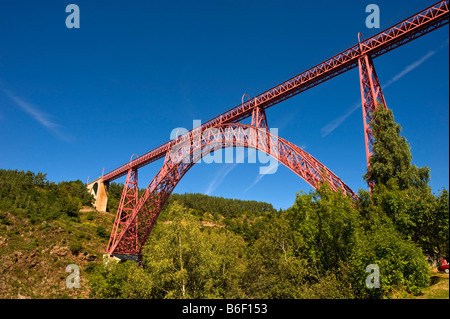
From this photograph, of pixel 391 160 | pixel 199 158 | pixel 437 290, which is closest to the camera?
pixel 437 290

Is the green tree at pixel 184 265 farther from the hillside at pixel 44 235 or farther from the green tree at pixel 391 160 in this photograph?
the green tree at pixel 391 160

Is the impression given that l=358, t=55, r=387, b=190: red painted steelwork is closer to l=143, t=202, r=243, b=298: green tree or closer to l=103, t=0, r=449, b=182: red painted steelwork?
l=103, t=0, r=449, b=182: red painted steelwork

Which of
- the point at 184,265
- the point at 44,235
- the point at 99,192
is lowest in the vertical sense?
the point at 184,265

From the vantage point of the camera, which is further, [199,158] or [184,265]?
[199,158]

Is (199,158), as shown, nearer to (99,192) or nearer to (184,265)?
(184,265)

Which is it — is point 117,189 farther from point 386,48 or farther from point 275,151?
point 386,48

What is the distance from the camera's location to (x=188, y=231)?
16.2 metres

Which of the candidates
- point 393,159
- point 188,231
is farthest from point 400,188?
point 188,231

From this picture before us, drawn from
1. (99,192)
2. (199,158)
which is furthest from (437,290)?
(99,192)

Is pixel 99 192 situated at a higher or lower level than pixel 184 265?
higher

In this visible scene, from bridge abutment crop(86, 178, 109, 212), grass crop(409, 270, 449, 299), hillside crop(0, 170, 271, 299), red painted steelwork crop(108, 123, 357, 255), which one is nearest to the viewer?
grass crop(409, 270, 449, 299)

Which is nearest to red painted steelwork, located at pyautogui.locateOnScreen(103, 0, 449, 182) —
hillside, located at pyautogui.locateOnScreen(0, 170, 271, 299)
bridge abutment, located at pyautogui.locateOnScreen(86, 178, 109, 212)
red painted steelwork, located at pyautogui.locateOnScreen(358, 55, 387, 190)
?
red painted steelwork, located at pyautogui.locateOnScreen(358, 55, 387, 190)

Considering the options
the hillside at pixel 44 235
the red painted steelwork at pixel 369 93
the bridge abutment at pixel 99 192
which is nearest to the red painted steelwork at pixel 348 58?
the red painted steelwork at pixel 369 93
